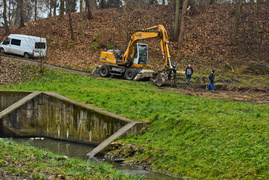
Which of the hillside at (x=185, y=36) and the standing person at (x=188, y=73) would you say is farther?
the hillside at (x=185, y=36)

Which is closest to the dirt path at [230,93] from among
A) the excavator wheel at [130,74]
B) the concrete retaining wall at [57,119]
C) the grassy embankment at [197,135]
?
the grassy embankment at [197,135]

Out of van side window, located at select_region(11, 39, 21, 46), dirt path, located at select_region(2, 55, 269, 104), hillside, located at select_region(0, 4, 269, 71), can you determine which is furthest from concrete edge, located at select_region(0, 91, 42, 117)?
van side window, located at select_region(11, 39, 21, 46)

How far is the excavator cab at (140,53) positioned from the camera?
28.0 meters

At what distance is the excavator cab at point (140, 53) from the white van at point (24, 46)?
12.0 metres

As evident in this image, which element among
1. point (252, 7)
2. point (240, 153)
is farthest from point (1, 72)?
point (252, 7)

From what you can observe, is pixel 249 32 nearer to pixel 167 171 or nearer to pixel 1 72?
pixel 1 72

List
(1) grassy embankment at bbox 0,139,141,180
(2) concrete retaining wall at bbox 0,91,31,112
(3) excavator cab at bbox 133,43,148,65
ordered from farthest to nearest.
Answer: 1. (3) excavator cab at bbox 133,43,148,65
2. (2) concrete retaining wall at bbox 0,91,31,112
3. (1) grassy embankment at bbox 0,139,141,180

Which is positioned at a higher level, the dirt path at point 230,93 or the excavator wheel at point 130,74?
the excavator wheel at point 130,74

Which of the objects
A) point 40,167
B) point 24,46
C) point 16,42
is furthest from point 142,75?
point 40,167

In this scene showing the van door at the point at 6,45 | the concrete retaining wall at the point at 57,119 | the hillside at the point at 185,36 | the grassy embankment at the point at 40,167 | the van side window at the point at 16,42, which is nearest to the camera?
the grassy embankment at the point at 40,167

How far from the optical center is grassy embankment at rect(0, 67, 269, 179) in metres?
9.99

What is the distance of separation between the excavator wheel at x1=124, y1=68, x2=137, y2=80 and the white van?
38.2 feet

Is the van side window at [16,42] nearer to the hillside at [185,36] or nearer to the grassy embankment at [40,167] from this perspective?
the hillside at [185,36]

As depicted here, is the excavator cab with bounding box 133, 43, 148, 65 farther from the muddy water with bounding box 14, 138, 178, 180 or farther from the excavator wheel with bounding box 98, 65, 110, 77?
the muddy water with bounding box 14, 138, 178, 180
